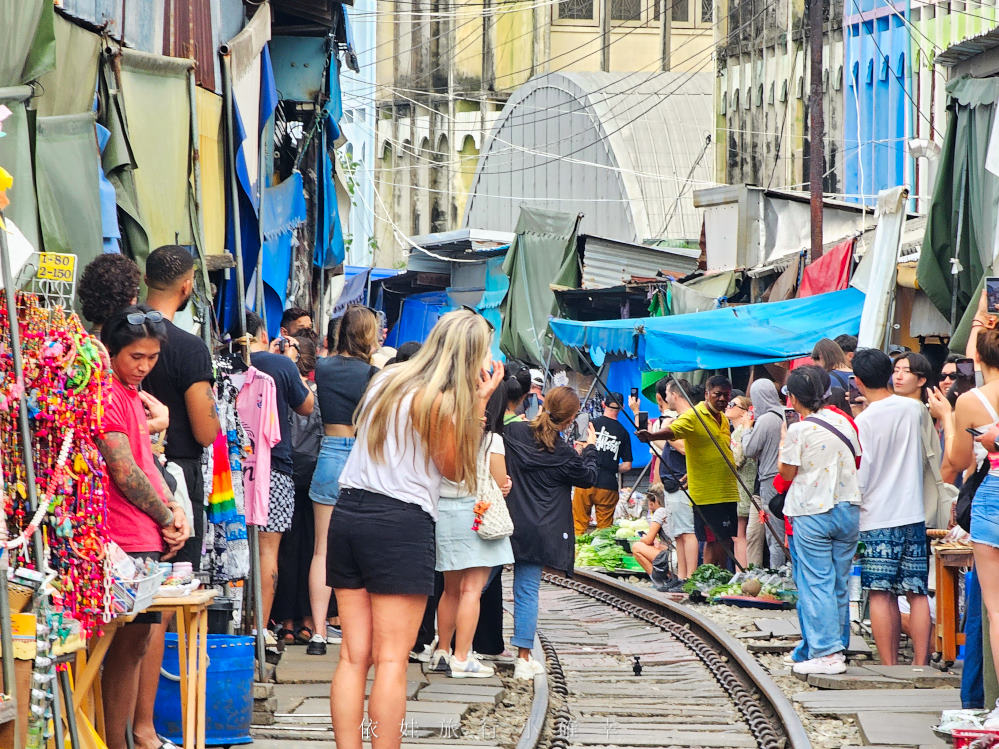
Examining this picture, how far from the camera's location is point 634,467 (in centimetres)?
2400

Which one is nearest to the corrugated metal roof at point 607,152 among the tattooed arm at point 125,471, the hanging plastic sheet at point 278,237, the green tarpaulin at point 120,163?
the hanging plastic sheet at point 278,237

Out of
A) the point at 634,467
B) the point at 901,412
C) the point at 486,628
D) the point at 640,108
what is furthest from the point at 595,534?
the point at 640,108

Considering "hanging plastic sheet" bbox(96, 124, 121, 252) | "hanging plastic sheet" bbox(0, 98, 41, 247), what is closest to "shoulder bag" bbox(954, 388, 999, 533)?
"hanging plastic sheet" bbox(96, 124, 121, 252)

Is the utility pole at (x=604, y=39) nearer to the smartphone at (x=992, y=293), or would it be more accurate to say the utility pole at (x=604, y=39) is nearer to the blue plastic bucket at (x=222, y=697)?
the smartphone at (x=992, y=293)

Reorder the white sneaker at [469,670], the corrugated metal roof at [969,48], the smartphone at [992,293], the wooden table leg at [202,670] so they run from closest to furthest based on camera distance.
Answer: the wooden table leg at [202,670]
the smartphone at [992,293]
the white sneaker at [469,670]
the corrugated metal roof at [969,48]

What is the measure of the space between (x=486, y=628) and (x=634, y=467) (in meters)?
14.2

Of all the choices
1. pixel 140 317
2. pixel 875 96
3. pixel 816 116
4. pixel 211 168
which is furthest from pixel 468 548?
pixel 875 96

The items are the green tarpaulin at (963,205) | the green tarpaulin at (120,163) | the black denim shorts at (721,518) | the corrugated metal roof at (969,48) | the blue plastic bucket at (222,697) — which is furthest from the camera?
the black denim shorts at (721,518)

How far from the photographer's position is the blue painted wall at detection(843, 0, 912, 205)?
966 inches

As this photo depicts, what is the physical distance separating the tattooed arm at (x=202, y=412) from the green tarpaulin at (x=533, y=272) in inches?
733

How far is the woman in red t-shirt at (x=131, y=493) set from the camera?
5.77 metres

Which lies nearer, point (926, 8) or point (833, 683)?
point (833, 683)

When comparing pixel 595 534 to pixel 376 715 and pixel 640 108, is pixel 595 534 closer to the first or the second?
pixel 376 715

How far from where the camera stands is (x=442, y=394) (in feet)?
19.1
